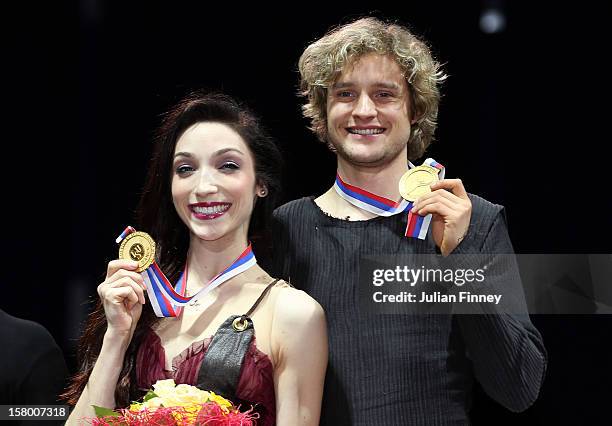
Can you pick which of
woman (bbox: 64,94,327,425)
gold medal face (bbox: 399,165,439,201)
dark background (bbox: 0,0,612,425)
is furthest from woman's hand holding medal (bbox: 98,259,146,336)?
dark background (bbox: 0,0,612,425)

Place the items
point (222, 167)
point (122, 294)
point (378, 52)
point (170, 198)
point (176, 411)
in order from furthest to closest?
point (378, 52) → point (170, 198) → point (222, 167) → point (122, 294) → point (176, 411)

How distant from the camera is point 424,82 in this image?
3105mm

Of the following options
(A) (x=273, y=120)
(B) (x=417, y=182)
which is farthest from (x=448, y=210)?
(A) (x=273, y=120)

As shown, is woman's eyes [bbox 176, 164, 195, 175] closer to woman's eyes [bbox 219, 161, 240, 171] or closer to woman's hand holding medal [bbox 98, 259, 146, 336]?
woman's eyes [bbox 219, 161, 240, 171]

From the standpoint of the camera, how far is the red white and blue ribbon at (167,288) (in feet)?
9.09

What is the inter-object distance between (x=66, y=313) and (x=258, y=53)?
1.24 m

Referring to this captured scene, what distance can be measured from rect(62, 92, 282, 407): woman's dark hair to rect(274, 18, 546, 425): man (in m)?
0.21

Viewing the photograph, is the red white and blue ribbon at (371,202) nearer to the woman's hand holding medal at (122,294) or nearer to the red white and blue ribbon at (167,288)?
the red white and blue ribbon at (167,288)

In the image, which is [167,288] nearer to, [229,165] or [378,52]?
[229,165]

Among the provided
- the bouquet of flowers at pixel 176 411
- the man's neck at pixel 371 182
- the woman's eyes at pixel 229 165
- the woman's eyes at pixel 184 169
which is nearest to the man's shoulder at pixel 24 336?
the bouquet of flowers at pixel 176 411

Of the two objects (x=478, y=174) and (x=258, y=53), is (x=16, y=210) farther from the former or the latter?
(x=478, y=174)

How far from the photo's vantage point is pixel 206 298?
2844mm

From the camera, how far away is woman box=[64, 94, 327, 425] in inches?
105

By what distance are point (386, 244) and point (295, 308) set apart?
1.30 feet
